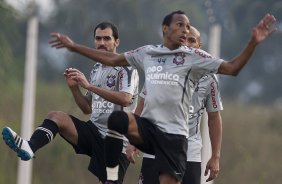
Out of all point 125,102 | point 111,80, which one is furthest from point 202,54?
point 111,80

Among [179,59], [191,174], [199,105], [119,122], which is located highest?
[179,59]

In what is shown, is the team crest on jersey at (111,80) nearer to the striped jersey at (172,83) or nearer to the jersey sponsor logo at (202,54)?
the striped jersey at (172,83)

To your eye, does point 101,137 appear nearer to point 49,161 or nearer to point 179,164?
point 179,164

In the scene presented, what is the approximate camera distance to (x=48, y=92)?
30.2 metres

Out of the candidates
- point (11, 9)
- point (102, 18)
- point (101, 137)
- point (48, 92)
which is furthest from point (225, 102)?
point (101, 137)

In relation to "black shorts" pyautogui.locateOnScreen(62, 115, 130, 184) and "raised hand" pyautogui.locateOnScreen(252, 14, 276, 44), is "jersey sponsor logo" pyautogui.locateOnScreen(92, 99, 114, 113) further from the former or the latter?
"raised hand" pyautogui.locateOnScreen(252, 14, 276, 44)

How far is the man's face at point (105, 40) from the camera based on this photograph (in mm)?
11422

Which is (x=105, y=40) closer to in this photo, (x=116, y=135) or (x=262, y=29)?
(x=116, y=135)

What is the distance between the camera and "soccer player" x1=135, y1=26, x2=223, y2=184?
1085 cm

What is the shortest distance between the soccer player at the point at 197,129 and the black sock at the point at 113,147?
938mm

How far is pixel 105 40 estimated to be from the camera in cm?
1146

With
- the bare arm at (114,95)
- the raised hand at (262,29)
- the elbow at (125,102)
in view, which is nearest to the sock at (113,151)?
the bare arm at (114,95)

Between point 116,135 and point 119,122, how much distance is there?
220 millimetres

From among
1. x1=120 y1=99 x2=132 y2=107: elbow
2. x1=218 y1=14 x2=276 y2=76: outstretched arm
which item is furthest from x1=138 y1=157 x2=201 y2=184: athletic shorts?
x1=218 y1=14 x2=276 y2=76: outstretched arm
